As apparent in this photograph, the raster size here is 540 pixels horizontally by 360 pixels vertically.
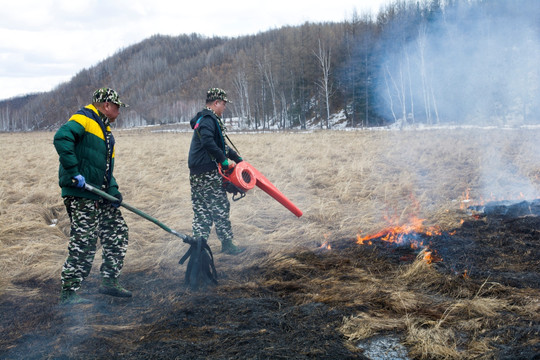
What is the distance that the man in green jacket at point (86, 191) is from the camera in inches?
134

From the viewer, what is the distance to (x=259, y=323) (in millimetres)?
3066

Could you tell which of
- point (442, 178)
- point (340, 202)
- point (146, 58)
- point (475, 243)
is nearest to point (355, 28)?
point (442, 178)

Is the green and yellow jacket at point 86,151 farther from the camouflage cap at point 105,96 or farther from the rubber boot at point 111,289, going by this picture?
the rubber boot at point 111,289

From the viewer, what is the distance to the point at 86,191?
3551 millimetres

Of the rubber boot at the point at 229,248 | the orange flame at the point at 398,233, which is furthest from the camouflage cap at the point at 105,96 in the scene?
the orange flame at the point at 398,233

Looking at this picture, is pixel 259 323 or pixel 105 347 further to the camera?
pixel 259 323

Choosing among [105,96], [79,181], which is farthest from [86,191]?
[105,96]

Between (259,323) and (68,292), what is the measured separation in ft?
6.12

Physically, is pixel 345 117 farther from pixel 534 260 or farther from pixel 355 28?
pixel 534 260

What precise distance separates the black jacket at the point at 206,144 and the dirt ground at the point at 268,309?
1225 millimetres

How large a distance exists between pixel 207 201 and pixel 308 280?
1687 mm

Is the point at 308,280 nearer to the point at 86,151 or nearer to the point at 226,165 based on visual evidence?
the point at 226,165

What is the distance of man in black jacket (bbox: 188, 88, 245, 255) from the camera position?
4754 mm

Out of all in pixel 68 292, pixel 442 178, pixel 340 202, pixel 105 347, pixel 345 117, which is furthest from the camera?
pixel 345 117
